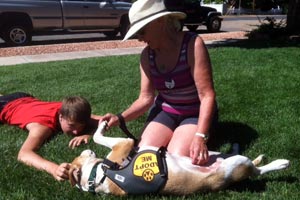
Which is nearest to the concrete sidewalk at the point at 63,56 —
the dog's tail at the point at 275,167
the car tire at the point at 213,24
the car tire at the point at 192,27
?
the dog's tail at the point at 275,167

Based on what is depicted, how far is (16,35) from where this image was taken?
12766mm

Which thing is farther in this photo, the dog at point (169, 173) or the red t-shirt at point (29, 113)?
the red t-shirt at point (29, 113)

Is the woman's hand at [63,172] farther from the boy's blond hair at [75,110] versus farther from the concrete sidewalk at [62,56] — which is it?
the concrete sidewalk at [62,56]

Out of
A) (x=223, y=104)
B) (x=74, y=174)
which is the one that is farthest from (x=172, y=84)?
(x=223, y=104)

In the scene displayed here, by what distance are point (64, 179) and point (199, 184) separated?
87cm

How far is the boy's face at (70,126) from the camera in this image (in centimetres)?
401

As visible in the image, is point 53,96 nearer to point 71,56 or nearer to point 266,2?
A: point 71,56

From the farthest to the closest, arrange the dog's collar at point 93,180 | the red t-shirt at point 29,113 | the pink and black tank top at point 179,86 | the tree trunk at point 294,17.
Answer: the tree trunk at point 294,17
the red t-shirt at point 29,113
the pink and black tank top at point 179,86
the dog's collar at point 93,180

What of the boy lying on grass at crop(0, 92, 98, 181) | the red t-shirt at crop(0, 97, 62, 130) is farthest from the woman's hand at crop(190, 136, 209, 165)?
the red t-shirt at crop(0, 97, 62, 130)

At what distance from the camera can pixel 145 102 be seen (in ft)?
11.9

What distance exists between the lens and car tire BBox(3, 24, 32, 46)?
499 inches

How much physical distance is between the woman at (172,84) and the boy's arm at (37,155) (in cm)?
50

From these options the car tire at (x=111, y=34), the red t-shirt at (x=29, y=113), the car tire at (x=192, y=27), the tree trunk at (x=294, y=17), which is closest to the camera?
the red t-shirt at (x=29, y=113)

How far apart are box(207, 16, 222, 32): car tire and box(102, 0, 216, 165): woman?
14.9 metres
